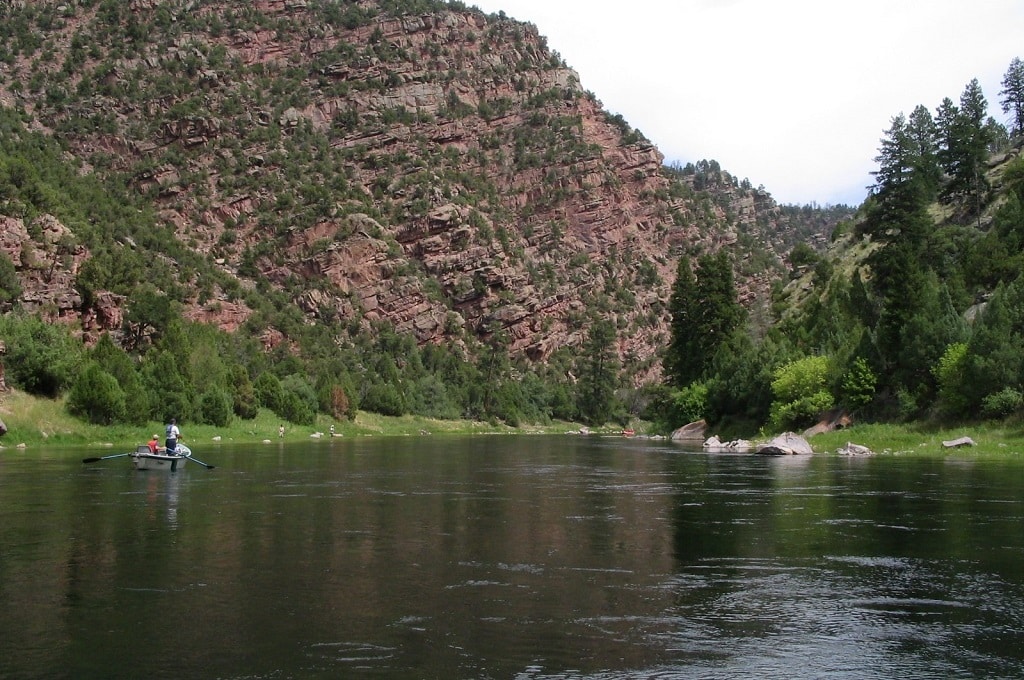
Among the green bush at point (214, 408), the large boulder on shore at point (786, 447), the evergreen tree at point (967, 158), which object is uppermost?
the evergreen tree at point (967, 158)

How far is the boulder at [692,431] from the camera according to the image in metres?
94.4

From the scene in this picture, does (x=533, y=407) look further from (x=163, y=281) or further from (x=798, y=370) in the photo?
(x=798, y=370)

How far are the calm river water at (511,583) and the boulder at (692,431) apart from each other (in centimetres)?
6125

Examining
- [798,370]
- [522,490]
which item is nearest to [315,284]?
[798,370]

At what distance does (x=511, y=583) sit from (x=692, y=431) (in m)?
82.1

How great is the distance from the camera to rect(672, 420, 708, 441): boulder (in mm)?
94438

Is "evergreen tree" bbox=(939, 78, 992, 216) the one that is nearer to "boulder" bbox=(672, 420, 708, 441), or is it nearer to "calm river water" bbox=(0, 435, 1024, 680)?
"boulder" bbox=(672, 420, 708, 441)

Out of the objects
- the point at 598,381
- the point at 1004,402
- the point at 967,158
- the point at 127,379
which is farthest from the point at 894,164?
the point at 598,381

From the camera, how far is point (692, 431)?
9644cm

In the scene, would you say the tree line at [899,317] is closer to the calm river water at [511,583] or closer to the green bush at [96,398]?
the calm river water at [511,583]

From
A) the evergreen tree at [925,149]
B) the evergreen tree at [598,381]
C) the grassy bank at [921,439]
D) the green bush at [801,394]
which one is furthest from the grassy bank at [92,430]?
the evergreen tree at [598,381]

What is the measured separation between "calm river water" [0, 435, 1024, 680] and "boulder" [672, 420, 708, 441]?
A: 2411 inches

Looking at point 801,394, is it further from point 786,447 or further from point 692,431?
point 692,431

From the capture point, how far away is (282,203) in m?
189
